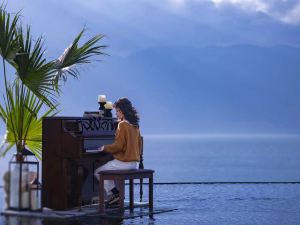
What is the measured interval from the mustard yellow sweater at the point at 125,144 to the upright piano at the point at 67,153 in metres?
0.20

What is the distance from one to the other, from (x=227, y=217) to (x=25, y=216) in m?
1.91

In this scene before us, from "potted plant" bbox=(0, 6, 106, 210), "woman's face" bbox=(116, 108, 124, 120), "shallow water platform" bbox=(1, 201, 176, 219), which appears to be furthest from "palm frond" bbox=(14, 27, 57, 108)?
"shallow water platform" bbox=(1, 201, 176, 219)

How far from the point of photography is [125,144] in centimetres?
865

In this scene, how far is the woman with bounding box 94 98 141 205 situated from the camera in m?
8.59

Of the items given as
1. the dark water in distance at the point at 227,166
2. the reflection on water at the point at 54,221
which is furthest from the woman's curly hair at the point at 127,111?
the dark water in distance at the point at 227,166

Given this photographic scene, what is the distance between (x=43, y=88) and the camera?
8.73 meters

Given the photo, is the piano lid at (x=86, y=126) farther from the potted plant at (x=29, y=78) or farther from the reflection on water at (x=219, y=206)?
the reflection on water at (x=219, y=206)

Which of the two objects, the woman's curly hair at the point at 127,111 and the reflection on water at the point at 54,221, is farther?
the woman's curly hair at the point at 127,111

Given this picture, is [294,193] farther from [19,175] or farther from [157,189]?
[19,175]

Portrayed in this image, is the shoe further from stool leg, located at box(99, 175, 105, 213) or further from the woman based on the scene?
stool leg, located at box(99, 175, 105, 213)

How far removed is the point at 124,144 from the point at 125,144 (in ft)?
0.04

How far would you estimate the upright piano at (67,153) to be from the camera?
28.0 ft

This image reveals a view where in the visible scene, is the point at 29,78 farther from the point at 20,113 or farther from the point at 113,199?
the point at 113,199

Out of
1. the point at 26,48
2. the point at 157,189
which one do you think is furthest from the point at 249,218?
the point at 157,189
